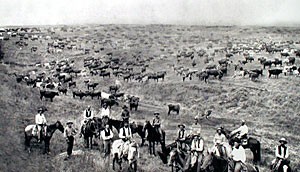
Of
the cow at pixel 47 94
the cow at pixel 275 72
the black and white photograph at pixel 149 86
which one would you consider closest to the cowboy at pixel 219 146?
the black and white photograph at pixel 149 86

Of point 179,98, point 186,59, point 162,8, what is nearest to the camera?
point 162,8

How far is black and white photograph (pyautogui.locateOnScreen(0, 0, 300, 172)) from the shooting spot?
37.9 feet

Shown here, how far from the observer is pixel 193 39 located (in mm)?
23438

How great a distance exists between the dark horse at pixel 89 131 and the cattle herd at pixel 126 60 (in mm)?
4858

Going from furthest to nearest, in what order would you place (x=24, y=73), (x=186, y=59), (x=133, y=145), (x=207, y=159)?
(x=186, y=59) → (x=24, y=73) → (x=133, y=145) → (x=207, y=159)

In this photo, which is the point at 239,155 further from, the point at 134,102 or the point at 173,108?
the point at 134,102

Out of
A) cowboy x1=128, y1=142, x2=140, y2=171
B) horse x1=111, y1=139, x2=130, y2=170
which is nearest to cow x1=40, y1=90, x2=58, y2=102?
horse x1=111, y1=139, x2=130, y2=170

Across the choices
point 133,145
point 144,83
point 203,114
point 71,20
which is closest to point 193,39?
point 144,83

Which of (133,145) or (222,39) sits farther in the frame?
(222,39)

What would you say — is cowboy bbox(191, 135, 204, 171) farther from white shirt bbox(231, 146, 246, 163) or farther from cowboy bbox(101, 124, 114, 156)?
cowboy bbox(101, 124, 114, 156)

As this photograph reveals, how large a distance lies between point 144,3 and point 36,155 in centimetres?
737

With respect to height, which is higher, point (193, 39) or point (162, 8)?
point (162, 8)

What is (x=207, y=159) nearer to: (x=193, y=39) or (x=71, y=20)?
(x=71, y=20)

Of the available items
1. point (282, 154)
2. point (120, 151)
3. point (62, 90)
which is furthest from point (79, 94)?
point (282, 154)
